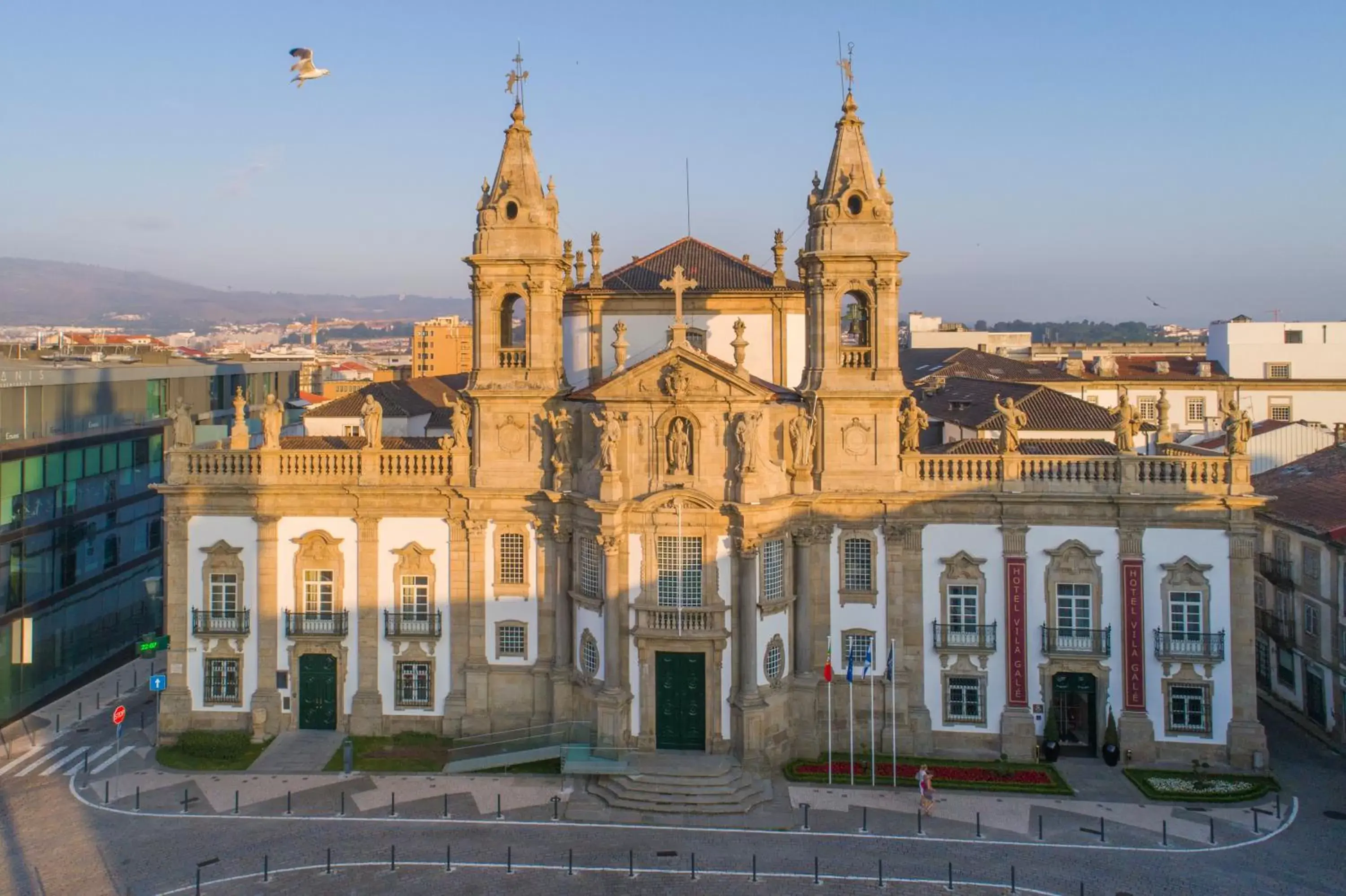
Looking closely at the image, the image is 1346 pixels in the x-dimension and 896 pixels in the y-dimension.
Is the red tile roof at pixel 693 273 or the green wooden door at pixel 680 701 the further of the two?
the red tile roof at pixel 693 273

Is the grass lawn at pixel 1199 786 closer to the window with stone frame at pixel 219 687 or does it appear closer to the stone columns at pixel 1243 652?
the stone columns at pixel 1243 652

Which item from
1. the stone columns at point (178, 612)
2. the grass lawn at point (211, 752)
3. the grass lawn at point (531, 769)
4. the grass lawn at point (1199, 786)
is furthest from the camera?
the stone columns at point (178, 612)

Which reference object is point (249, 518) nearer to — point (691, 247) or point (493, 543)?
point (493, 543)

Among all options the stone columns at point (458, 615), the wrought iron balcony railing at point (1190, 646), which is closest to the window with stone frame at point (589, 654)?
the stone columns at point (458, 615)

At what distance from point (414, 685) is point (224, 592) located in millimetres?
8396

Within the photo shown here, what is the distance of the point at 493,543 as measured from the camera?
145 feet

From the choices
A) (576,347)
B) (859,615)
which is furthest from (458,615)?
(859,615)

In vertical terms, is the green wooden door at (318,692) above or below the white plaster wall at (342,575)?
below

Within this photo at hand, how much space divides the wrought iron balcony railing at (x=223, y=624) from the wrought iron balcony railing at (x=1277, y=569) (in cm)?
4393

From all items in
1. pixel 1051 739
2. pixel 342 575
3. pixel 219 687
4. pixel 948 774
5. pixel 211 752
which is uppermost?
pixel 342 575

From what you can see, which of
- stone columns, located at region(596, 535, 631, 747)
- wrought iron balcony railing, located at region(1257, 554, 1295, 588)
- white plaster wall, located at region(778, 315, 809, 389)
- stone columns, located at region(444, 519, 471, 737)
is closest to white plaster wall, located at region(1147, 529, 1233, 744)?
wrought iron balcony railing, located at region(1257, 554, 1295, 588)

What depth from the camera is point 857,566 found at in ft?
140

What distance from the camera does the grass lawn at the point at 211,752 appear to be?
41188 mm

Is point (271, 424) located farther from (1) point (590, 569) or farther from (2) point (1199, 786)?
(2) point (1199, 786)
